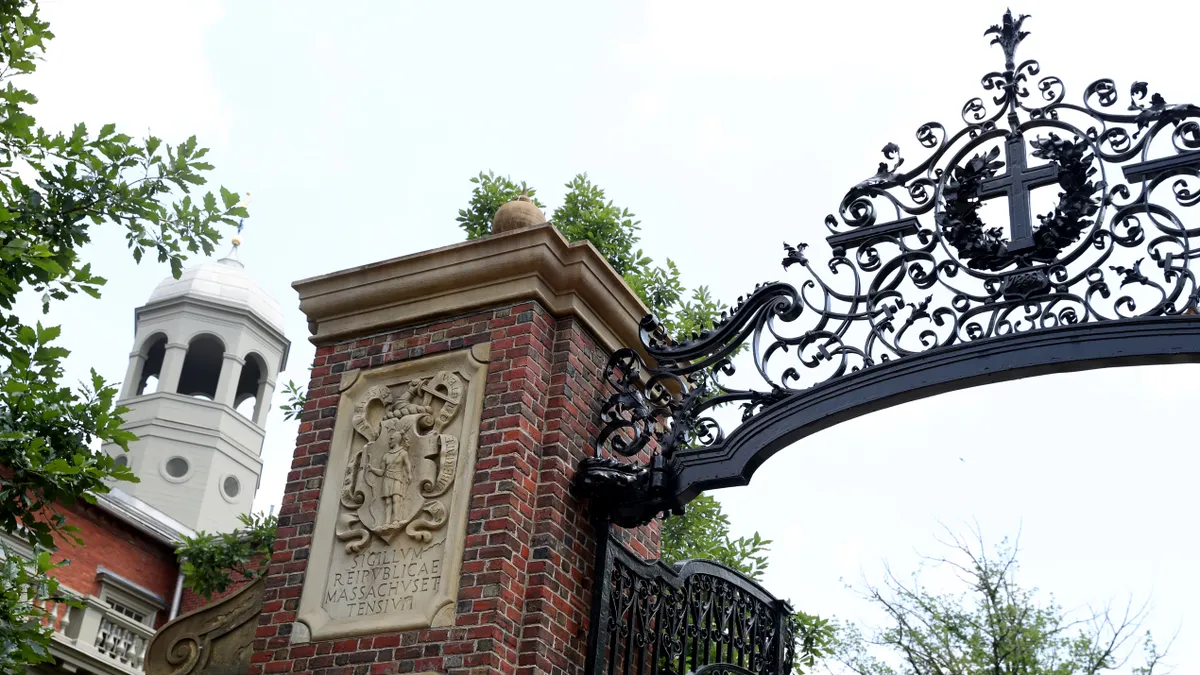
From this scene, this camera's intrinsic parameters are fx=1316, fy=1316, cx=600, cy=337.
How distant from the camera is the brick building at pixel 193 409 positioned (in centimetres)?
2553

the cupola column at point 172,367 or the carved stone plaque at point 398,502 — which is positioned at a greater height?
the cupola column at point 172,367

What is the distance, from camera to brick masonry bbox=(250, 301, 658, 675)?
20.2ft

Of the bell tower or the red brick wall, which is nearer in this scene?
the red brick wall

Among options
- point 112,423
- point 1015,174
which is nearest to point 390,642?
point 112,423

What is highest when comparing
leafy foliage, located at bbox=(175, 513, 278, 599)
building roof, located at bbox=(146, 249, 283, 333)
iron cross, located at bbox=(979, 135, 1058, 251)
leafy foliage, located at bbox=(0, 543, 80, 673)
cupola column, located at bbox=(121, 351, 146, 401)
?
building roof, located at bbox=(146, 249, 283, 333)

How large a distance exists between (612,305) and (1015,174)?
2192mm

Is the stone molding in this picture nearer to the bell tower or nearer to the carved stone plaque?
the carved stone plaque

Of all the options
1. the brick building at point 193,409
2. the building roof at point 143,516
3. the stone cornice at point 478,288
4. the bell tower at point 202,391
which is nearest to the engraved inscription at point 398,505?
the stone cornice at point 478,288

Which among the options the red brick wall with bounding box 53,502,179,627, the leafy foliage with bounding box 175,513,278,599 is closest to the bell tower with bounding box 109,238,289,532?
the red brick wall with bounding box 53,502,179,627

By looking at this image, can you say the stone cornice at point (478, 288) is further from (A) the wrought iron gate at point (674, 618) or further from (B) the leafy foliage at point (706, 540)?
(B) the leafy foliage at point (706, 540)

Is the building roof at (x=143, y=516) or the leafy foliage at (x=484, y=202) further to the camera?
the building roof at (x=143, y=516)

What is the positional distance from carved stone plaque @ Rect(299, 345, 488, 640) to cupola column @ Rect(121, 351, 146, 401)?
2571 cm

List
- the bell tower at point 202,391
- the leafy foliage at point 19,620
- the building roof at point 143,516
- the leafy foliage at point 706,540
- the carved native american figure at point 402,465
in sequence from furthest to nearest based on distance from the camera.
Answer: the bell tower at point 202,391
the building roof at point 143,516
the leafy foliage at point 706,540
the carved native american figure at point 402,465
the leafy foliage at point 19,620

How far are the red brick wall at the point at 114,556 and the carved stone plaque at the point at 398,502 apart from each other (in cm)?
1672
